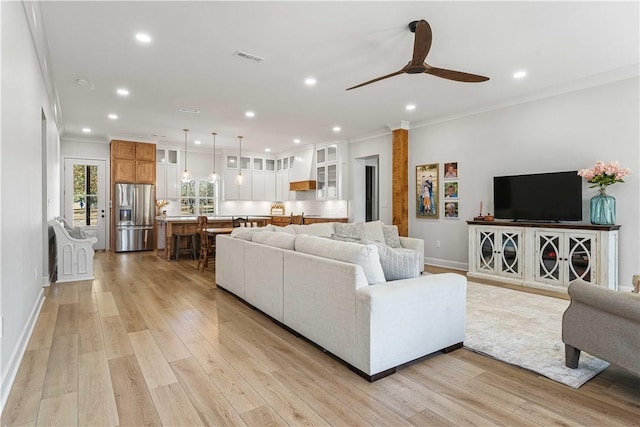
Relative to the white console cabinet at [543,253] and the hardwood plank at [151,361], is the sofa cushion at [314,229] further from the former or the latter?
the hardwood plank at [151,361]

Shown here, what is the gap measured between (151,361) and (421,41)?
3.20m

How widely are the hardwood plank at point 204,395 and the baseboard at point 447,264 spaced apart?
16.2 feet

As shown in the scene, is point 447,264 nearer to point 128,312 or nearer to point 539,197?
point 539,197

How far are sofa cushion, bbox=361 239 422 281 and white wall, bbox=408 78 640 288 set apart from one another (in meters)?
3.50

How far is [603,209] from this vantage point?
4.29m

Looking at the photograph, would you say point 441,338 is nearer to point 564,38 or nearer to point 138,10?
point 564,38

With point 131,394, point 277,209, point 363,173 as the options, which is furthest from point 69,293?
point 277,209

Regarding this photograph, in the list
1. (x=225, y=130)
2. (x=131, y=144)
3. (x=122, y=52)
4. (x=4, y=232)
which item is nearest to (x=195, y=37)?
(x=122, y=52)

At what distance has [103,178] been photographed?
28.8 feet

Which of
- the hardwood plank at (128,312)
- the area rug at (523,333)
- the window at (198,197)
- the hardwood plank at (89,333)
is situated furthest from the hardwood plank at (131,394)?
the window at (198,197)

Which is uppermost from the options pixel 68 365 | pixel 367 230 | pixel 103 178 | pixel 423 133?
pixel 423 133

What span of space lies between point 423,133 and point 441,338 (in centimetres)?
494

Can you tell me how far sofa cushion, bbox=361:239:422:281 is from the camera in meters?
2.62

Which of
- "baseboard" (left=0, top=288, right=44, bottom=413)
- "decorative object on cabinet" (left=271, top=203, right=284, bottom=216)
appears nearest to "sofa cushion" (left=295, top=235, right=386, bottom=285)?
"baseboard" (left=0, top=288, right=44, bottom=413)
